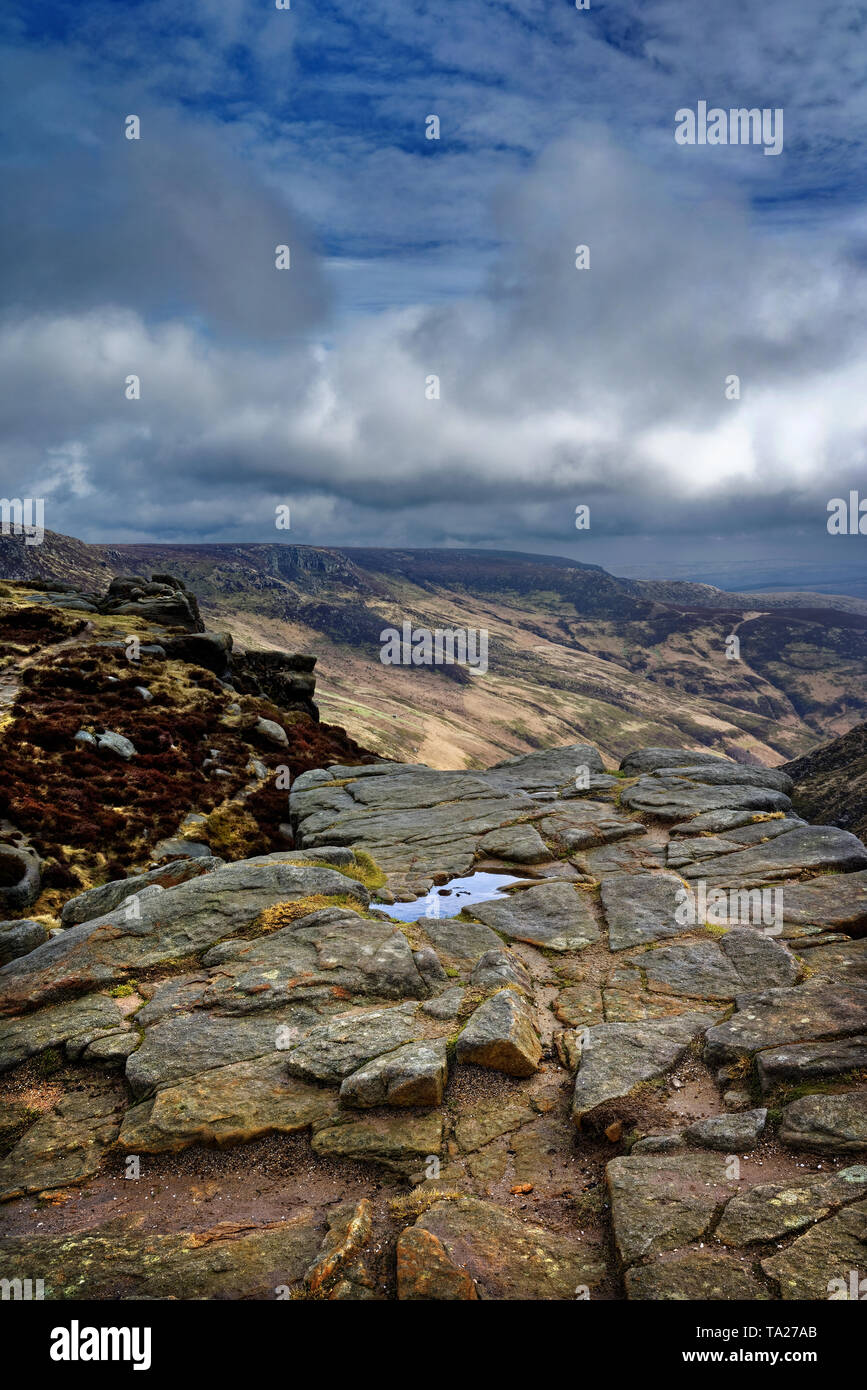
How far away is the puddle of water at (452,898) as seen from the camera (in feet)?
57.3

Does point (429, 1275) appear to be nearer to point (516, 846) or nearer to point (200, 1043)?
point (200, 1043)

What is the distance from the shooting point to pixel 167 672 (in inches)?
1689

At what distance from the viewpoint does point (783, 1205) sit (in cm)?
720

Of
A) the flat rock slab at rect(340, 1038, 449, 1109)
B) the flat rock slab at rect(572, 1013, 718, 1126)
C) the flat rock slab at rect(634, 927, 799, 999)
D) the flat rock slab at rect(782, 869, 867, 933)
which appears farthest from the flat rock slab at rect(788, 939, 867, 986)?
the flat rock slab at rect(340, 1038, 449, 1109)

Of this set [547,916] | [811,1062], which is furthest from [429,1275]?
[547,916]

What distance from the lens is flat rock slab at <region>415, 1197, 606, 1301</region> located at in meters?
6.82

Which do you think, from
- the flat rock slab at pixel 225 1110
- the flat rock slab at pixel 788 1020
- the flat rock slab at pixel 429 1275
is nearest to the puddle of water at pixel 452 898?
the flat rock slab at pixel 225 1110

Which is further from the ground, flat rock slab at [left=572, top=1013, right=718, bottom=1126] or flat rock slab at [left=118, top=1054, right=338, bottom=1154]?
flat rock slab at [left=572, top=1013, right=718, bottom=1126]

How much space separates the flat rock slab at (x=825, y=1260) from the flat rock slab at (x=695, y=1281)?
0.92 feet

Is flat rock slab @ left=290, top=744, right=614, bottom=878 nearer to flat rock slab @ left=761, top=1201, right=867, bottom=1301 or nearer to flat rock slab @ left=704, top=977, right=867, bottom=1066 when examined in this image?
flat rock slab @ left=704, top=977, right=867, bottom=1066

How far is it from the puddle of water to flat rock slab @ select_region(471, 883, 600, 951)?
2.72 feet

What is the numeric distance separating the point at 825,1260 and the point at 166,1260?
7339 mm
